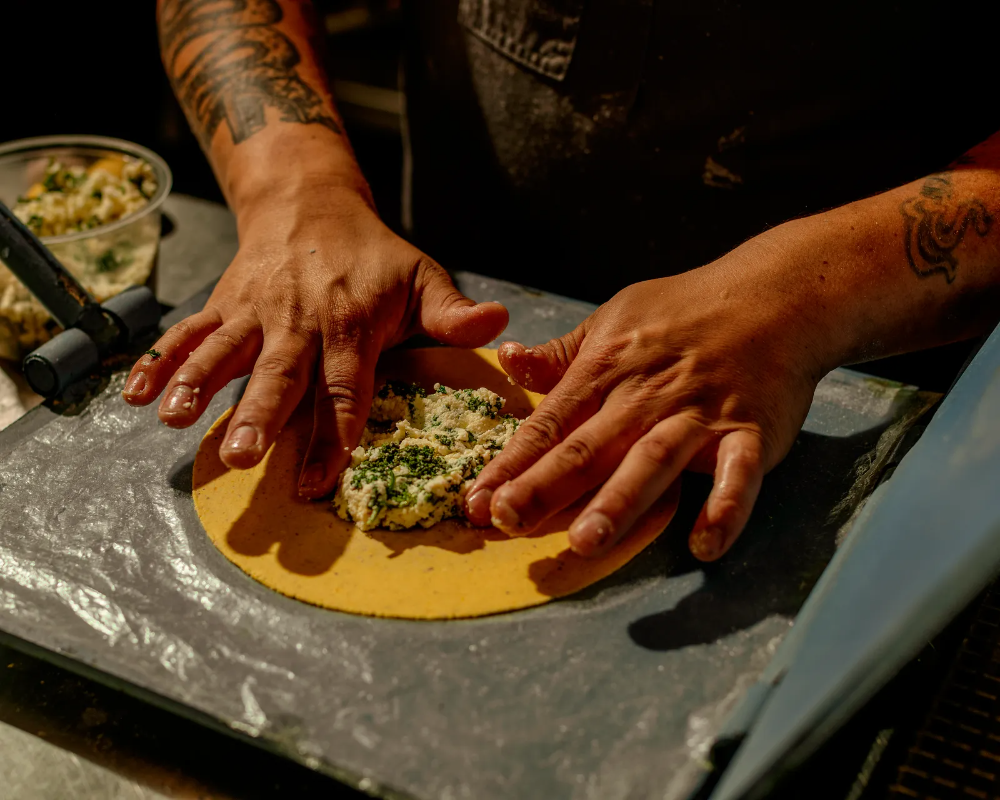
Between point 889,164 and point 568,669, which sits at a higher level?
point 889,164

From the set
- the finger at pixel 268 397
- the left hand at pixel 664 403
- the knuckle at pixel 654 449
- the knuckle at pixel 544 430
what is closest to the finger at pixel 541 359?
the left hand at pixel 664 403

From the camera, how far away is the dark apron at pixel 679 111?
4.65ft

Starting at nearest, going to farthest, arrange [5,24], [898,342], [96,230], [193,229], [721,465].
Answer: [721,465]
[898,342]
[96,230]
[193,229]
[5,24]

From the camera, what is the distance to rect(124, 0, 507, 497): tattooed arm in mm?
1211

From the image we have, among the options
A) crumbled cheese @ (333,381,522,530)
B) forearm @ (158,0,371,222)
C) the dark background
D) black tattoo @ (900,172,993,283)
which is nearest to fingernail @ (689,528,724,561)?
crumbled cheese @ (333,381,522,530)

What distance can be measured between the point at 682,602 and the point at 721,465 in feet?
0.67

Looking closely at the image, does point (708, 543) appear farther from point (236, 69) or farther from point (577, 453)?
point (236, 69)

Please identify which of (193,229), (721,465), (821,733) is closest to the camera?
(821,733)

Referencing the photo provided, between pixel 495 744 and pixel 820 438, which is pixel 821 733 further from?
pixel 820 438

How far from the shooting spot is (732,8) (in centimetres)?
142

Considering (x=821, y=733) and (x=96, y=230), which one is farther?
(x=96, y=230)

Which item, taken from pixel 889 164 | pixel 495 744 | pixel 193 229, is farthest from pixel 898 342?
pixel 193 229

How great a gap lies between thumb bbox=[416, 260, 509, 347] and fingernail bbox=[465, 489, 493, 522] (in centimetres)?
33

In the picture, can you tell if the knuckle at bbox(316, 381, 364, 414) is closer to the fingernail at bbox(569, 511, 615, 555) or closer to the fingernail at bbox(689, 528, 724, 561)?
the fingernail at bbox(569, 511, 615, 555)
